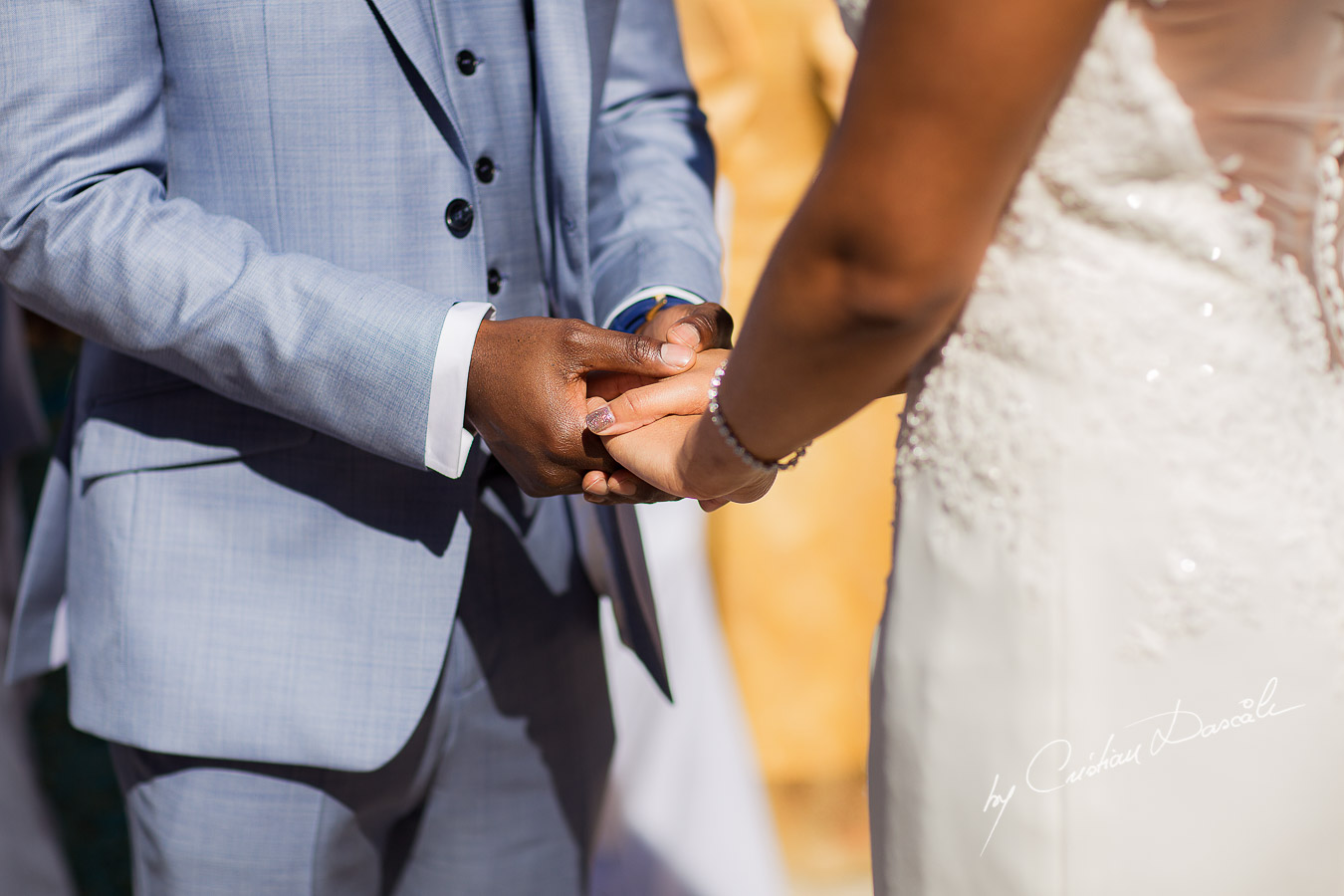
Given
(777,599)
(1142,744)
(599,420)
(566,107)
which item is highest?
(566,107)

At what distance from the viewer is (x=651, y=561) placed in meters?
2.52

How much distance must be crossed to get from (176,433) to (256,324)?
23 cm

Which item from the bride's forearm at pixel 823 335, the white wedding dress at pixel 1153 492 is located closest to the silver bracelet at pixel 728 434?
the bride's forearm at pixel 823 335

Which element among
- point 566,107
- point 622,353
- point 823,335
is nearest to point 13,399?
point 566,107

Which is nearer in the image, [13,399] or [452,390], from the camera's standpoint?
[452,390]

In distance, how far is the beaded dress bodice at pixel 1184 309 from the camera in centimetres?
84

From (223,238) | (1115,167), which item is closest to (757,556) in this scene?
(223,238)

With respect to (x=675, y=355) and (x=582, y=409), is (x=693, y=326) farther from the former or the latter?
(x=582, y=409)

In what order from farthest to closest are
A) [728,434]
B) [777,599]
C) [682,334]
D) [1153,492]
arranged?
[777,599] < [682,334] < [728,434] < [1153,492]

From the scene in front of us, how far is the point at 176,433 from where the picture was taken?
1.33 meters

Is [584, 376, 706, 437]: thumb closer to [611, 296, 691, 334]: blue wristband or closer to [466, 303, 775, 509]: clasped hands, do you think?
Answer: [466, 303, 775, 509]: clasped hands

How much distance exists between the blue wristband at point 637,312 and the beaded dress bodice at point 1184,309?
2.04ft

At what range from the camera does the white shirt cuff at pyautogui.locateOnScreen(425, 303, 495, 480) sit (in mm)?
1209

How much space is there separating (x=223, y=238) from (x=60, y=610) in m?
0.67
